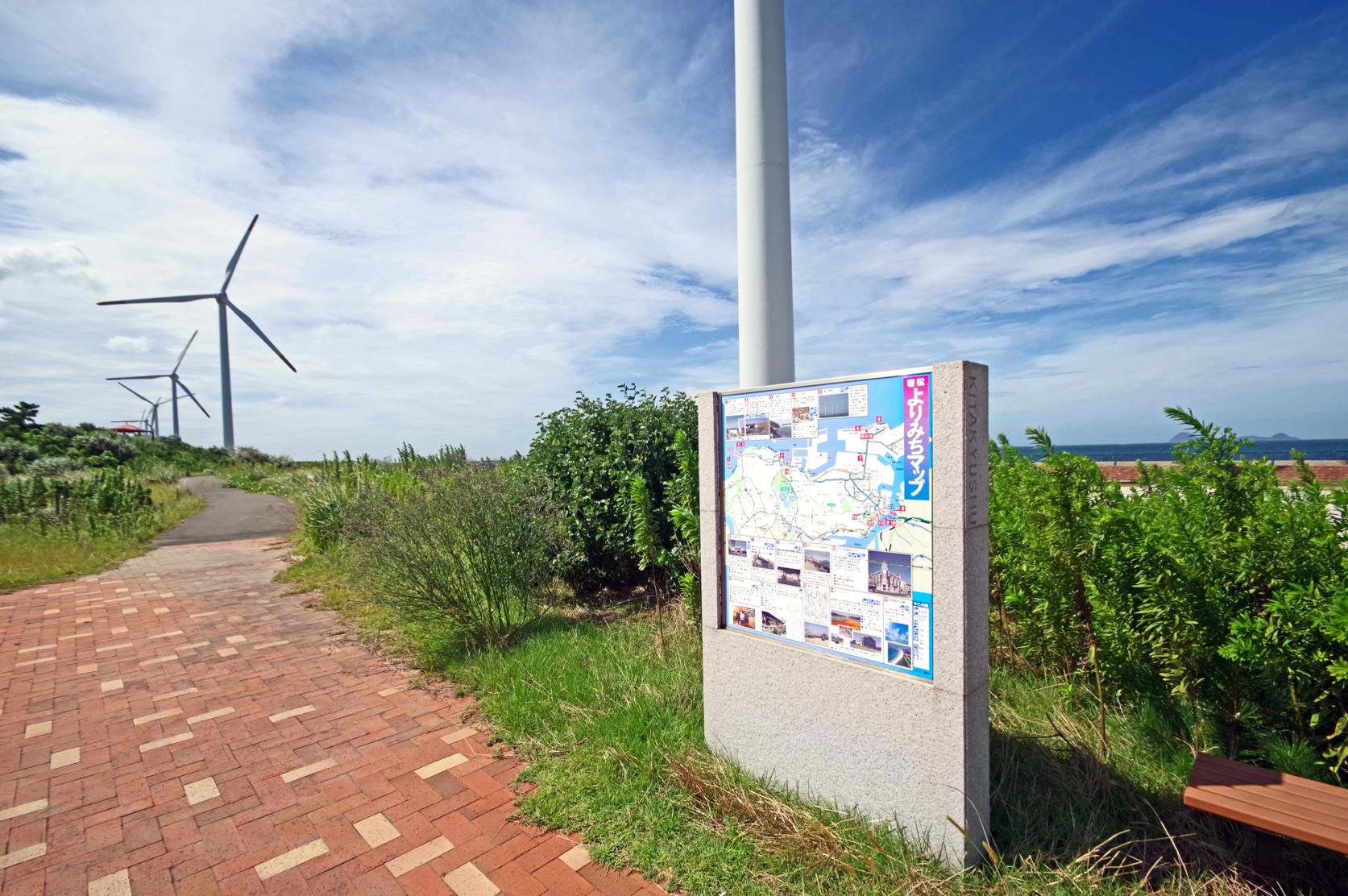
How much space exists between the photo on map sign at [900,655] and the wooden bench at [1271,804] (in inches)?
38.8

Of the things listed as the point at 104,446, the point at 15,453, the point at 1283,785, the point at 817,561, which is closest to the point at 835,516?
the point at 817,561

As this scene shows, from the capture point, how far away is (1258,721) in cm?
277

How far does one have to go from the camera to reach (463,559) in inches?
211

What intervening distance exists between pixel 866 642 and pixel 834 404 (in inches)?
39.2

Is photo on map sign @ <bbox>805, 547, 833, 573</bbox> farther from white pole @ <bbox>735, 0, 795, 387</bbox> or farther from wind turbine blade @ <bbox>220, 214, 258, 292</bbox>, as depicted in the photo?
A: wind turbine blade @ <bbox>220, 214, 258, 292</bbox>

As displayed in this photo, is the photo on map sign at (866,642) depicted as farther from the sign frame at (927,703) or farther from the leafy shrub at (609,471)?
the leafy shrub at (609,471)

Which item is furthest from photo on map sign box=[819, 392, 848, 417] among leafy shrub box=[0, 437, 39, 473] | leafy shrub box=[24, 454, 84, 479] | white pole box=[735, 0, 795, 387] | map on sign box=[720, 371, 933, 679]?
leafy shrub box=[0, 437, 39, 473]

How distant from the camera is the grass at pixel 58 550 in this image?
911cm

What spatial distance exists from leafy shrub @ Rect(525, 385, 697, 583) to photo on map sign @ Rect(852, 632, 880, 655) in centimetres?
336

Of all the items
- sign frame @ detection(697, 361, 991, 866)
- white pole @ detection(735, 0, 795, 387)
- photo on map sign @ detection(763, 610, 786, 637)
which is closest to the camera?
sign frame @ detection(697, 361, 991, 866)

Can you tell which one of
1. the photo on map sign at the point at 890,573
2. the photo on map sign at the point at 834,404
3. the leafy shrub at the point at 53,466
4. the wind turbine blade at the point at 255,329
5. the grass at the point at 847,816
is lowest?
the grass at the point at 847,816

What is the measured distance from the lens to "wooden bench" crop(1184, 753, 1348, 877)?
6.82ft

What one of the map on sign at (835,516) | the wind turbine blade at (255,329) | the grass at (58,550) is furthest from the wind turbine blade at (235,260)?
the map on sign at (835,516)

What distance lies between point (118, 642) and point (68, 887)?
423cm
